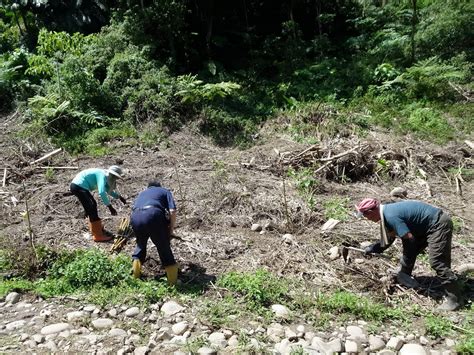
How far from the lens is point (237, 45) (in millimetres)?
14680

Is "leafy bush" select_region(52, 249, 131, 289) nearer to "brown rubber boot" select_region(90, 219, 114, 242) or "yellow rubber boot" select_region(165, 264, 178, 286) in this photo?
"yellow rubber boot" select_region(165, 264, 178, 286)

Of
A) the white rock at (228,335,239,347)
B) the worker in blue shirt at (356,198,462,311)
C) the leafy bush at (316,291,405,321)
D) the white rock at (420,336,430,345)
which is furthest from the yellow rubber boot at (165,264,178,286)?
the white rock at (420,336,430,345)

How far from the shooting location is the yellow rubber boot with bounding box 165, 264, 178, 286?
5.61 metres

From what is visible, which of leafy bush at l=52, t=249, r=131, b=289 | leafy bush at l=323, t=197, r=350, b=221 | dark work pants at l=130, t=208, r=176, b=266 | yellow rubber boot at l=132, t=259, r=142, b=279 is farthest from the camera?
leafy bush at l=323, t=197, r=350, b=221

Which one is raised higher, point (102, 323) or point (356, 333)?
point (102, 323)

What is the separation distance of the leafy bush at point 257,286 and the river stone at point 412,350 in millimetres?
1388

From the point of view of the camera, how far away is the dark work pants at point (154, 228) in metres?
5.46

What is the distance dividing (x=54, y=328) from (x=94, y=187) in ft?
7.96

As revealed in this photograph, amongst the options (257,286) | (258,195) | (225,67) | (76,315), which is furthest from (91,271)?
(225,67)

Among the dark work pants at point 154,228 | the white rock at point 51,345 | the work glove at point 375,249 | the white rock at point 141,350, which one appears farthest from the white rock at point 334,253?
the white rock at point 51,345

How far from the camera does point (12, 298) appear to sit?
5387 millimetres

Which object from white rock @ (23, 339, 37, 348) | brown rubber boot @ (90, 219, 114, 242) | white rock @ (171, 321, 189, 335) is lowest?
white rock @ (171, 321, 189, 335)

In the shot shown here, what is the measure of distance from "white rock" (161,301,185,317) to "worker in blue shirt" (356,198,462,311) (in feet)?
7.80

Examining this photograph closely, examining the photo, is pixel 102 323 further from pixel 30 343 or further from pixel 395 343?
pixel 395 343
